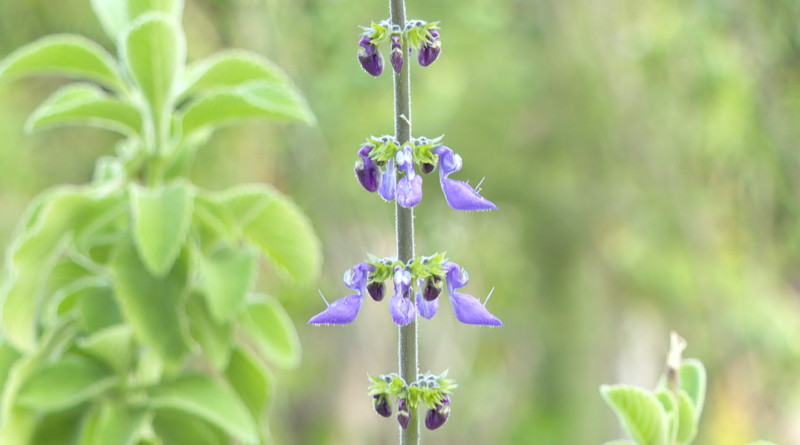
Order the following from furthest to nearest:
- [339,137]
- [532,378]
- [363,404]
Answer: [532,378] < [363,404] < [339,137]

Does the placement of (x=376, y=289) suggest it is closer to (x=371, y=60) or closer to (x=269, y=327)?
(x=371, y=60)

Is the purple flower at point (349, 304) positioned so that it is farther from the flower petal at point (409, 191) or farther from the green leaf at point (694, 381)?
the green leaf at point (694, 381)

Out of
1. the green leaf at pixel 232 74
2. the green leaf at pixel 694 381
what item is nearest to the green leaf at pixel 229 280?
the green leaf at pixel 232 74

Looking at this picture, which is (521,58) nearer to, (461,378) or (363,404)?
(461,378)

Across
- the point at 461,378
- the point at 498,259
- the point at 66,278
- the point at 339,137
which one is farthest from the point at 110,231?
the point at 461,378

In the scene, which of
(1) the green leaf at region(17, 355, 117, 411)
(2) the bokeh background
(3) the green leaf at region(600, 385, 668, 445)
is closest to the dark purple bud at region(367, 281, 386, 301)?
(3) the green leaf at region(600, 385, 668, 445)

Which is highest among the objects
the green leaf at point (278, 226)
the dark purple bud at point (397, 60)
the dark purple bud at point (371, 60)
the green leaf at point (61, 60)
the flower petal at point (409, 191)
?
the green leaf at point (61, 60)
